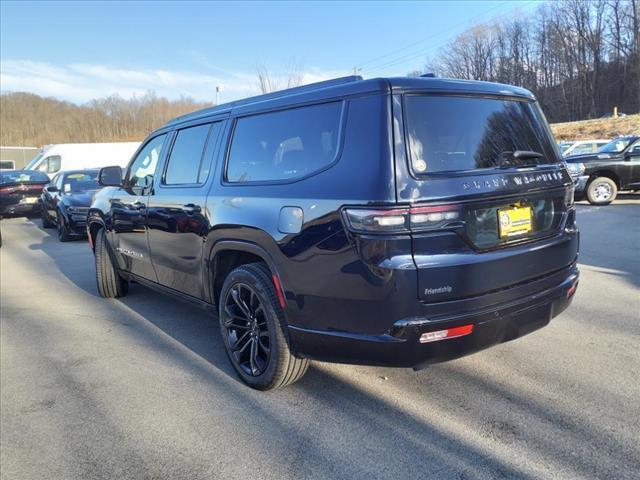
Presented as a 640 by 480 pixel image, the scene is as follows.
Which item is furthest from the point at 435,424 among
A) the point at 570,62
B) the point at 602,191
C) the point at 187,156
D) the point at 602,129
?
the point at 570,62

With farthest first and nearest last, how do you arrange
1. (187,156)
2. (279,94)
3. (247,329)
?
(187,156) < (247,329) < (279,94)

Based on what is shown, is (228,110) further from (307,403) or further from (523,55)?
(523,55)

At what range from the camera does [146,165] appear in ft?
16.2

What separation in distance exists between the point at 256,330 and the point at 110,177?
2873mm

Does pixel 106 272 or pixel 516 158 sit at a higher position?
pixel 516 158

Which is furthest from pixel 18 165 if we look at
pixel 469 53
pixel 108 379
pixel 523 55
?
pixel 523 55

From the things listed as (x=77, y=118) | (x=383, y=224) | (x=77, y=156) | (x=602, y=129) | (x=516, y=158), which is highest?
(x=77, y=118)

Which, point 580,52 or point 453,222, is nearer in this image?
point 453,222

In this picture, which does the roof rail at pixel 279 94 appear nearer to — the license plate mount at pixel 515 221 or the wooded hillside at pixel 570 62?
the license plate mount at pixel 515 221

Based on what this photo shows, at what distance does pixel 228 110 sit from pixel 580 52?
75.2m

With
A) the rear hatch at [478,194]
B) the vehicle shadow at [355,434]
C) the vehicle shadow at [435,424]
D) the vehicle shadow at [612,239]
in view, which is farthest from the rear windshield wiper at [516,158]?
the vehicle shadow at [612,239]

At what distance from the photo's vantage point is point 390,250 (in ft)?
8.00

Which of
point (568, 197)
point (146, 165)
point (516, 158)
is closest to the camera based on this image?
point (516, 158)

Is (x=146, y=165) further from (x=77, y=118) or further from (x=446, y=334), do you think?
(x=77, y=118)
